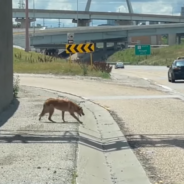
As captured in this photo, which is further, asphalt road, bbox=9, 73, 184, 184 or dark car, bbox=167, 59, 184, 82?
dark car, bbox=167, 59, 184, 82

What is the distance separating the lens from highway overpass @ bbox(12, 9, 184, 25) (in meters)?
128

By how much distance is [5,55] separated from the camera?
14.8 metres

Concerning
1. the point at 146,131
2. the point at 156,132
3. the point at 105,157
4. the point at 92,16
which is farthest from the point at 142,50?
the point at 105,157

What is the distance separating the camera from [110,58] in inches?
4781

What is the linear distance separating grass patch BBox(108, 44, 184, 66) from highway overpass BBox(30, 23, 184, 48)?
4.25m

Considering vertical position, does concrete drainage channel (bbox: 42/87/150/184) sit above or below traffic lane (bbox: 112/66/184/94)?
above

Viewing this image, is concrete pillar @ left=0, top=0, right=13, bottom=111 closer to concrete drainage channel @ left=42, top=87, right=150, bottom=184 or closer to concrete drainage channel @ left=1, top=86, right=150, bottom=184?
concrete drainage channel @ left=1, top=86, right=150, bottom=184

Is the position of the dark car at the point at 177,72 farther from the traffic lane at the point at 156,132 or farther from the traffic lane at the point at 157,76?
the traffic lane at the point at 156,132

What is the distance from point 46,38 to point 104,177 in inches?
3353

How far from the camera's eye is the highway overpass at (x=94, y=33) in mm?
91875

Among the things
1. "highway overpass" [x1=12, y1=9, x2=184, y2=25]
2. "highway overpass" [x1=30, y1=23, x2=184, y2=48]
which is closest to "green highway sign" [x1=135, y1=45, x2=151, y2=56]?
"highway overpass" [x1=30, y1=23, x2=184, y2=48]

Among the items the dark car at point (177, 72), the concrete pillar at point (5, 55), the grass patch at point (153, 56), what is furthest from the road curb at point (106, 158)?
the grass patch at point (153, 56)

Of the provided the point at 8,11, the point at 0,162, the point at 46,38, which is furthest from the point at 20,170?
the point at 46,38

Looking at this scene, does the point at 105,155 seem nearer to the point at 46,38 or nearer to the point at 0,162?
the point at 0,162
